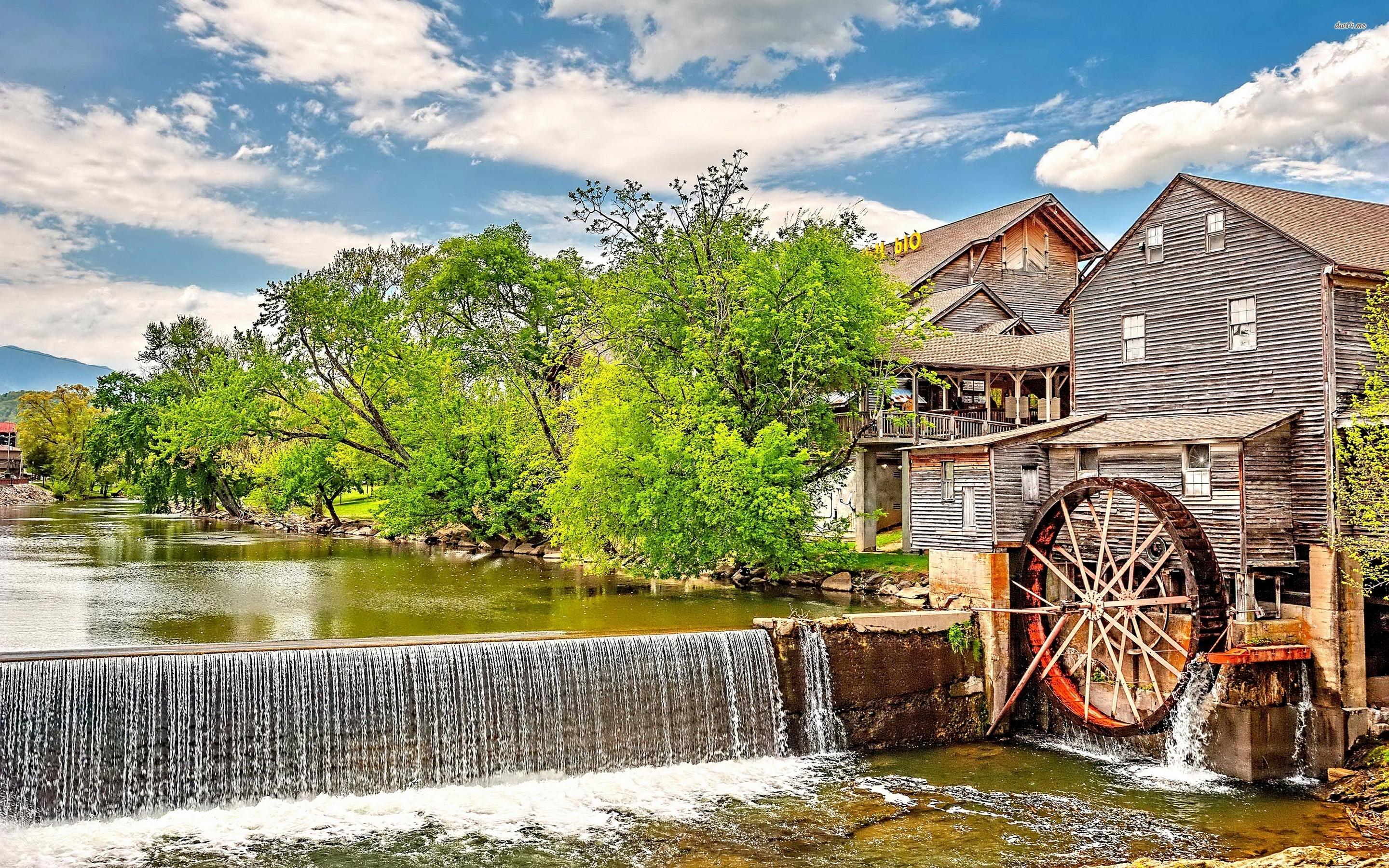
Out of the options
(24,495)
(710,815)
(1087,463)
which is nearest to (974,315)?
(1087,463)

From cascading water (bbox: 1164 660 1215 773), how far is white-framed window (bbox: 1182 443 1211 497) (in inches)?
140

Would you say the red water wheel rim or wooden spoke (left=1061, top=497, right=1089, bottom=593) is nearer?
the red water wheel rim

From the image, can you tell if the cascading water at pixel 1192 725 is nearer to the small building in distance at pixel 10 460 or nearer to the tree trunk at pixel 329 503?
the tree trunk at pixel 329 503

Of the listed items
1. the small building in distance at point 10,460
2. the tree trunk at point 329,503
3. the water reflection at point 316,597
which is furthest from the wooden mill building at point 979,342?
the small building in distance at point 10,460

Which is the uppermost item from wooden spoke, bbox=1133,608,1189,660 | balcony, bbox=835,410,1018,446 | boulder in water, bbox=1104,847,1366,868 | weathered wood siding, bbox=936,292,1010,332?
weathered wood siding, bbox=936,292,1010,332

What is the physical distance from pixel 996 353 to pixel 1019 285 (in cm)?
796

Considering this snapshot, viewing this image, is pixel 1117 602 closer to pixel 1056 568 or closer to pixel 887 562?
pixel 1056 568

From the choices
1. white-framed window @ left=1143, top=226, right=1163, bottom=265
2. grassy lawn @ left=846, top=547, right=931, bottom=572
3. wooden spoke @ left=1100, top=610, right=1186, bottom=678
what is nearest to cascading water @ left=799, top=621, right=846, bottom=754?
wooden spoke @ left=1100, top=610, right=1186, bottom=678

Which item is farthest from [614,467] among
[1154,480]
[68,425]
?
[68,425]

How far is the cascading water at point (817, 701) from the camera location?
18.0 m

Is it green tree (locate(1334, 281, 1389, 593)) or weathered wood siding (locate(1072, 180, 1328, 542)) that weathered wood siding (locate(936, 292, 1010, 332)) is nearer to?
weathered wood siding (locate(1072, 180, 1328, 542))

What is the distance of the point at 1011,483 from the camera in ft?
75.9

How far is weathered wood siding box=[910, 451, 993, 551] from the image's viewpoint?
2344cm

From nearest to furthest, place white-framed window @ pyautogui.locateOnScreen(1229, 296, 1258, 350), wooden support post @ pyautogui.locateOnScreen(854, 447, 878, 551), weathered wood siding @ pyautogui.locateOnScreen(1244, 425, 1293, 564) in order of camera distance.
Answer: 1. weathered wood siding @ pyautogui.locateOnScreen(1244, 425, 1293, 564)
2. white-framed window @ pyautogui.locateOnScreen(1229, 296, 1258, 350)
3. wooden support post @ pyautogui.locateOnScreen(854, 447, 878, 551)
